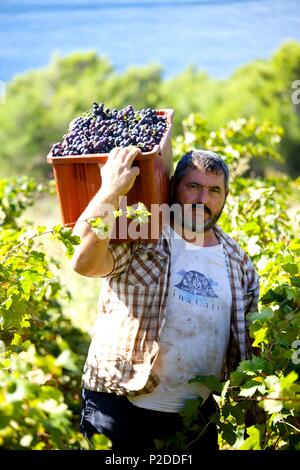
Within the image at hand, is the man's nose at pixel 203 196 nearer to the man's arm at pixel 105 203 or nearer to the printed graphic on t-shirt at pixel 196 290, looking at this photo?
the printed graphic on t-shirt at pixel 196 290

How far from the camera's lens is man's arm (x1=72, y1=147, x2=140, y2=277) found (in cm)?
206

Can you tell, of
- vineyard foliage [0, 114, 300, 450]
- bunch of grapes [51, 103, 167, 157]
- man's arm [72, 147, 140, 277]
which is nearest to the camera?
vineyard foliage [0, 114, 300, 450]

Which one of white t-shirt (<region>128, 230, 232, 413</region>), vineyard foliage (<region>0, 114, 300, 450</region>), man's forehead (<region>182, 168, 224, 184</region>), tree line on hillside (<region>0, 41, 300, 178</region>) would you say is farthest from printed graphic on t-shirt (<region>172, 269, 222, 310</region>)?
tree line on hillside (<region>0, 41, 300, 178</region>)

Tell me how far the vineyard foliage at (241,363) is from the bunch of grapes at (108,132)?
0.95ft

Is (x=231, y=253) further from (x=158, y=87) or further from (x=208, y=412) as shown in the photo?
(x=158, y=87)

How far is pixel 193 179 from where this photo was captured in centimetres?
245

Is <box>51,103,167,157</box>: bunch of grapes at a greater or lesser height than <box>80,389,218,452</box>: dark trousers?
greater

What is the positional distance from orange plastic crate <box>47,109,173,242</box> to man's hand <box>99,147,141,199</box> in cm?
4

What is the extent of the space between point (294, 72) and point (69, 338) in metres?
16.7

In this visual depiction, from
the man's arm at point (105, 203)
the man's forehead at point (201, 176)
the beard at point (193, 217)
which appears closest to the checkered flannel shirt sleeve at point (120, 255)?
the man's arm at point (105, 203)

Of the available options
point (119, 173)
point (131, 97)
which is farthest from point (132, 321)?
point (131, 97)

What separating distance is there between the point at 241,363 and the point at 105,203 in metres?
0.58

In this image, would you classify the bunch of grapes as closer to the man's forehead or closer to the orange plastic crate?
the orange plastic crate

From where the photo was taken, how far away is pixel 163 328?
2342 mm
